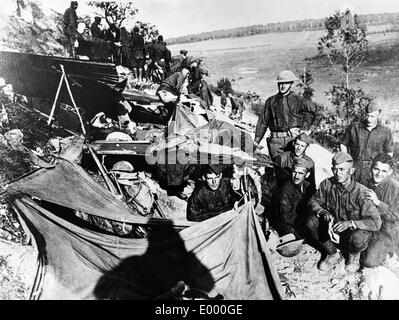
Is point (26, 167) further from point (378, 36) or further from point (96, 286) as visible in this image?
point (378, 36)

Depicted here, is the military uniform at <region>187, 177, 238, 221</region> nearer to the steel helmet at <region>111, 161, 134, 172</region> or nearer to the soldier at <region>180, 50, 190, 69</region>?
the steel helmet at <region>111, 161, 134, 172</region>

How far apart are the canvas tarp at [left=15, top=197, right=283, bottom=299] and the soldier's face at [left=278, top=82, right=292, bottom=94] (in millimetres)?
1762

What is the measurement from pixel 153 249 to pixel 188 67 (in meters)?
2.63

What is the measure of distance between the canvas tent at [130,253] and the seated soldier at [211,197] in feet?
1.56

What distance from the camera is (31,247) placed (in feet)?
17.6

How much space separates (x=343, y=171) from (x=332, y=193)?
306 millimetres

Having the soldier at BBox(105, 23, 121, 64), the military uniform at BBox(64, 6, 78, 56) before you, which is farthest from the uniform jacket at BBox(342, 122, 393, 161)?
the military uniform at BBox(64, 6, 78, 56)

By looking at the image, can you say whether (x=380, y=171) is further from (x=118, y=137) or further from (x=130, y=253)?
(x=118, y=137)

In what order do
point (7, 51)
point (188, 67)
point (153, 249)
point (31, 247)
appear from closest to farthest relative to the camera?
point (153, 249) < point (31, 247) < point (7, 51) < point (188, 67)

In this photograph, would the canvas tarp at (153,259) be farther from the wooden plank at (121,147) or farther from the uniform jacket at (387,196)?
the uniform jacket at (387,196)

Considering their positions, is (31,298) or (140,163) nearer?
(31,298)

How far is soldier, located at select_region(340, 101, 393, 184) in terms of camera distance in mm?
5535

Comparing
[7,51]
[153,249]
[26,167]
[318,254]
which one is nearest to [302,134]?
[318,254]

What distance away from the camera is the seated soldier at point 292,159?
558 centimetres
